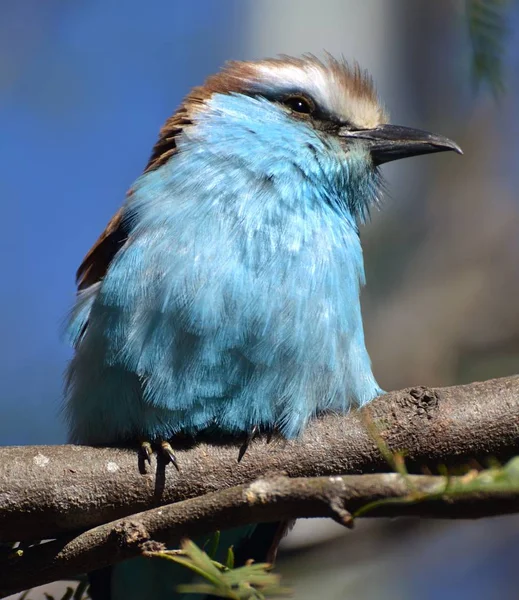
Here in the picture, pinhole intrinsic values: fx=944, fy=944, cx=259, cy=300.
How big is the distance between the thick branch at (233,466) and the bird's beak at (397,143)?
1.57 m

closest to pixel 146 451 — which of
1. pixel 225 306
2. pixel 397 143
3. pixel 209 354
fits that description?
pixel 209 354

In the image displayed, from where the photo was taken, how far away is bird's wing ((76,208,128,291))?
4.05 m

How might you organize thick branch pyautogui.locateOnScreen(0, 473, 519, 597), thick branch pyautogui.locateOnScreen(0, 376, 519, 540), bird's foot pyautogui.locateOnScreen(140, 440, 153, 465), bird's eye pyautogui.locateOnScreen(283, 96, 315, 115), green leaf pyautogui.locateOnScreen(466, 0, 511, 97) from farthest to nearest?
bird's eye pyautogui.locateOnScreen(283, 96, 315, 115) → green leaf pyautogui.locateOnScreen(466, 0, 511, 97) → bird's foot pyautogui.locateOnScreen(140, 440, 153, 465) → thick branch pyautogui.locateOnScreen(0, 376, 519, 540) → thick branch pyautogui.locateOnScreen(0, 473, 519, 597)

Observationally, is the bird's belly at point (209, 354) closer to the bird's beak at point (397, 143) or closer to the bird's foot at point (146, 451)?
the bird's foot at point (146, 451)

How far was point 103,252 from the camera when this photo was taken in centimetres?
413

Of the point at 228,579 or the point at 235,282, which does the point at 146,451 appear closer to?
the point at 235,282

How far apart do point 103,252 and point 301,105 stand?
1.14 metres

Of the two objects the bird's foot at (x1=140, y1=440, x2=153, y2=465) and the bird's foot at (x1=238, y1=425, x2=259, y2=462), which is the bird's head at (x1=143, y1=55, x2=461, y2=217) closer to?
the bird's foot at (x1=238, y1=425, x2=259, y2=462)

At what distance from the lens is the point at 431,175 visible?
794 centimetres

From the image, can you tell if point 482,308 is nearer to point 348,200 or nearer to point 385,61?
point 385,61

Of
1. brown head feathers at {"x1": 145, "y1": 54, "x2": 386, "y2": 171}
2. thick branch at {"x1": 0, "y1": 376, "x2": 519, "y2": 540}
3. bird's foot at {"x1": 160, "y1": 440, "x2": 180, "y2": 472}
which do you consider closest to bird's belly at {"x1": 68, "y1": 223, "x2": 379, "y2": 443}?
bird's foot at {"x1": 160, "y1": 440, "x2": 180, "y2": 472}

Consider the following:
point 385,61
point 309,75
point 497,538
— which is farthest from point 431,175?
point 309,75

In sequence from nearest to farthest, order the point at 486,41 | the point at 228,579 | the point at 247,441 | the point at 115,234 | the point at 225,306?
1. the point at 228,579
2. the point at 247,441
3. the point at 225,306
4. the point at 486,41
5. the point at 115,234

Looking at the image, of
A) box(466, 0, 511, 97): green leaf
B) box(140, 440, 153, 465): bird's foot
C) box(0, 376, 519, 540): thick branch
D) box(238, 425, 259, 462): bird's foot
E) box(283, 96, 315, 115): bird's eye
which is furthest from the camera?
box(283, 96, 315, 115): bird's eye
